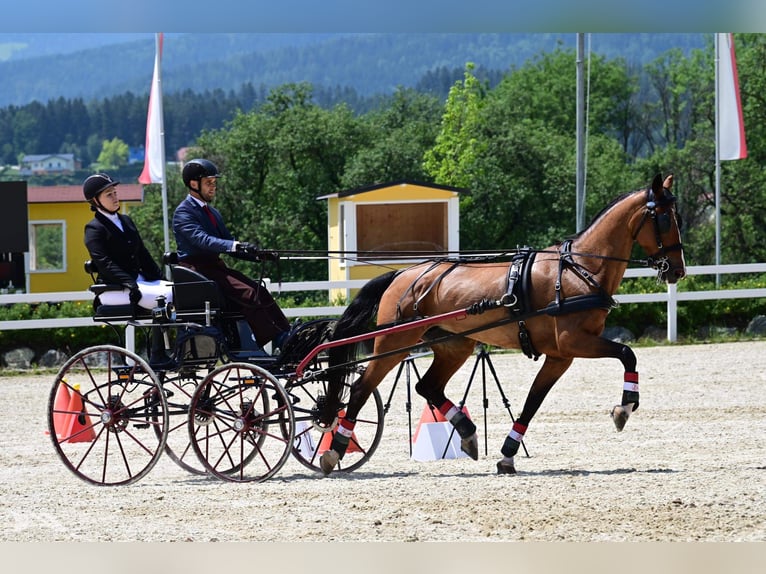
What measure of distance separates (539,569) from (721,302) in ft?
44.7

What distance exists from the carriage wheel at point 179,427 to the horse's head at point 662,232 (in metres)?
3.11

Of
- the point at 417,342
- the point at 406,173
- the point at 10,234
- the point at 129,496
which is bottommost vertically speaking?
the point at 129,496

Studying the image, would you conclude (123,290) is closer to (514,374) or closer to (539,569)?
(539,569)

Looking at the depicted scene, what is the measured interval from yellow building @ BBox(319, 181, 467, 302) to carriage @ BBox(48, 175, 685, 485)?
12870 mm

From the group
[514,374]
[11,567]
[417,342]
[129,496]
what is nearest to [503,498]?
[417,342]

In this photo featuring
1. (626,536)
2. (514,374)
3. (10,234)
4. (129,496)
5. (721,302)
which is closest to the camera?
(626,536)

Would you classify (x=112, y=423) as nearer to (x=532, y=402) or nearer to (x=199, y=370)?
(x=199, y=370)

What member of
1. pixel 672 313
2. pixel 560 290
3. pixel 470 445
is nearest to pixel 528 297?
pixel 560 290

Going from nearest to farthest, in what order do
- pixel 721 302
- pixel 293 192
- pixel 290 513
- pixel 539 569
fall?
pixel 539 569
pixel 290 513
pixel 721 302
pixel 293 192

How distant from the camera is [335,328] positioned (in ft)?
26.4

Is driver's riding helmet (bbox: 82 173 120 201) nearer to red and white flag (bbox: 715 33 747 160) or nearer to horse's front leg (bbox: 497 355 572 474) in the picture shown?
horse's front leg (bbox: 497 355 572 474)

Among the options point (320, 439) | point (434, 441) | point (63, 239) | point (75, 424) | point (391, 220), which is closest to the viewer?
point (320, 439)

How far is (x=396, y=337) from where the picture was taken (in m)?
7.94

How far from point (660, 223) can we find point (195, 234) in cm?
297
